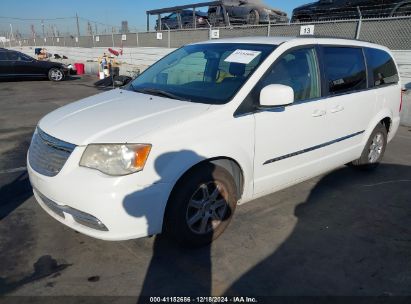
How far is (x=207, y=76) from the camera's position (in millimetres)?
3672

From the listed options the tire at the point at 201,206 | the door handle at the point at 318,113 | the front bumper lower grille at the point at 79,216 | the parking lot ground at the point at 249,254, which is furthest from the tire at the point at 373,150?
the front bumper lower grille at the point at 79,216

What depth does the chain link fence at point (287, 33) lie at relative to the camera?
29.7ft

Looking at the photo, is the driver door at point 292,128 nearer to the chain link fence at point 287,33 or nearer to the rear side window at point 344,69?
the rear side window at point 344,69

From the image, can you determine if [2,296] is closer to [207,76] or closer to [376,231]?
[207,76]

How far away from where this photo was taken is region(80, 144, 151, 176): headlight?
2.60m

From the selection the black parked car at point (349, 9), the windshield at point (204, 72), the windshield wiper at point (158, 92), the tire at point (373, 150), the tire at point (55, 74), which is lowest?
the tire at point (373, 150)

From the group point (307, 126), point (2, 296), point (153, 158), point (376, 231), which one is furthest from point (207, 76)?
point (2, 296)

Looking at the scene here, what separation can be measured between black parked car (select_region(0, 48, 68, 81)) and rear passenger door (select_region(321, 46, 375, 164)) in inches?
593

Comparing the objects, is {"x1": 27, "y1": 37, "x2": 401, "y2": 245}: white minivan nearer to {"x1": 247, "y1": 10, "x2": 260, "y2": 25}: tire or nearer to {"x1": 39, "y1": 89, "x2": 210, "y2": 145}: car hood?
{"x1": 39, "y1": 89, "x2": 210, "y2": 145}: car hood

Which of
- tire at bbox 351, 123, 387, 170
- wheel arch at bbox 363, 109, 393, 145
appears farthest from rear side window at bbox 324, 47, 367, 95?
tire at bbox 351, 123, 387, 170

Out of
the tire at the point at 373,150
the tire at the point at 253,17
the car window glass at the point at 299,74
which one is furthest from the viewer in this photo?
Answer: the tire at the point at 253,17

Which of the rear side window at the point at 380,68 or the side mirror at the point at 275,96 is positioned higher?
the rear side window at the point at 380,68

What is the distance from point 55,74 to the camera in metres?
16.5

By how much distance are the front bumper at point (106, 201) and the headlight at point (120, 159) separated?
2.0 inches
